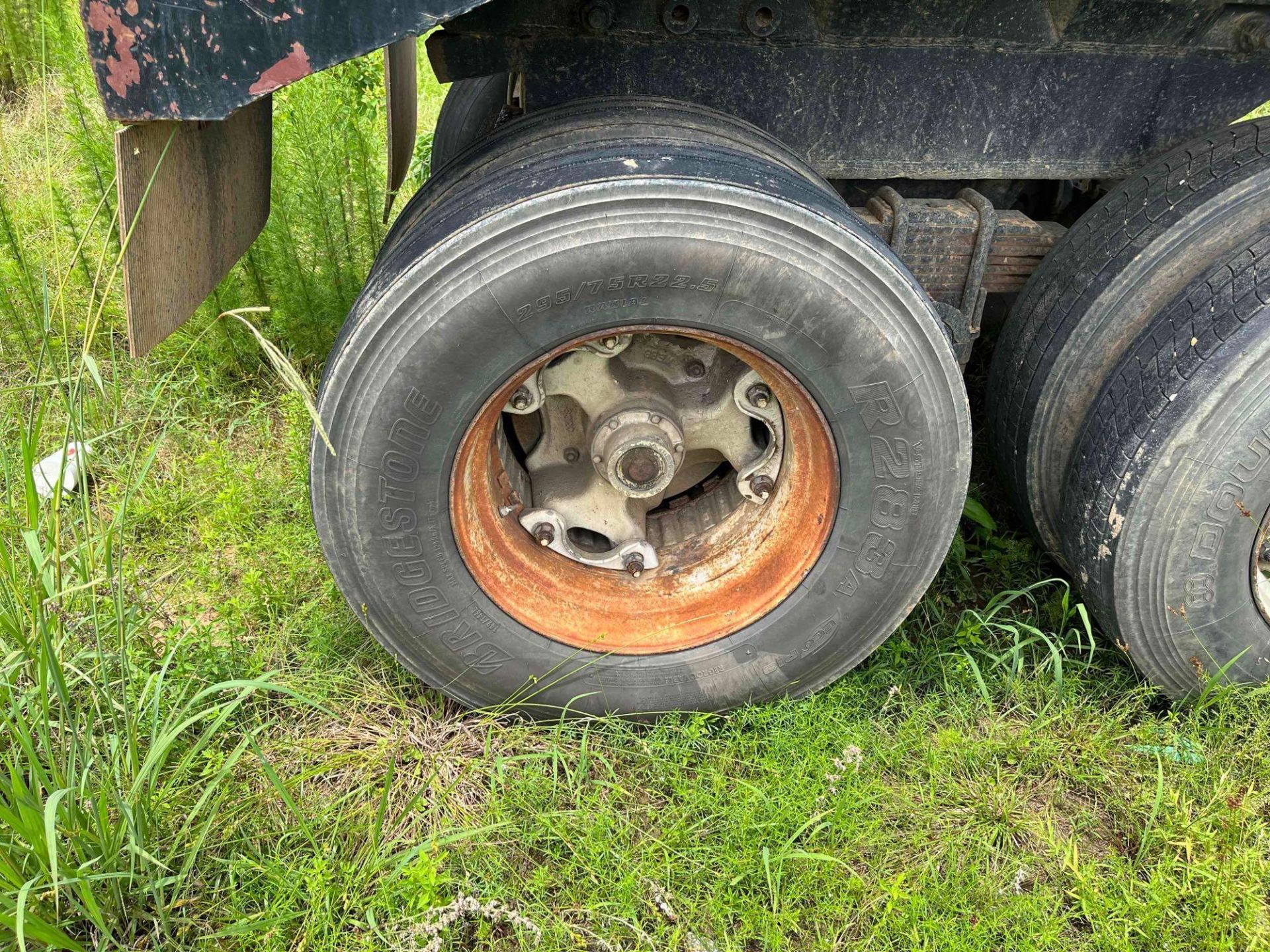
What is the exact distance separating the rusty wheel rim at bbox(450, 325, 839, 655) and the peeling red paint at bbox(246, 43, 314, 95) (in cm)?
74

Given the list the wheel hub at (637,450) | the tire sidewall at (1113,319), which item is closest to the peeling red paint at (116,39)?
the wheel hub at (637,450)

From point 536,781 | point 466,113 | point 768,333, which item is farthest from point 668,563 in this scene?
point 466,113

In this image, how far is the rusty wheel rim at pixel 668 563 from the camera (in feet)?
7.14

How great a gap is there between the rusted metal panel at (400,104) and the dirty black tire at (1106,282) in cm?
181

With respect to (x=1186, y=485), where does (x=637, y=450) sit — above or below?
below

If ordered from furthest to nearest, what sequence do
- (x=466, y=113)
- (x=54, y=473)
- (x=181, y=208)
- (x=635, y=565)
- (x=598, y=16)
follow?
(x=466, y=113), (x=54, y=473), (x=635, y=565), (x=598, y=16), (x=181, y=208)

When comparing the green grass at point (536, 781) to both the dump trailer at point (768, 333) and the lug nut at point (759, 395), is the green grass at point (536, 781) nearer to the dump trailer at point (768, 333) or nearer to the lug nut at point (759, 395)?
the dump trailer at point (768, 333)

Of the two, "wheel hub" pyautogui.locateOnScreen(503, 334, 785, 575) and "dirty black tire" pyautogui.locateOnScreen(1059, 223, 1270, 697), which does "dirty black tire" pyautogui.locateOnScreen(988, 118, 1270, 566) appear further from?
"wheel hub" pyautogui.locateOnScreen(503, 334, 785, 575)

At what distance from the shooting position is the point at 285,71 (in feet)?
5.17

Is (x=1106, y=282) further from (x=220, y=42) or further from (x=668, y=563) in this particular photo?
(x=220, y=42)

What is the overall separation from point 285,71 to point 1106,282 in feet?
5.97

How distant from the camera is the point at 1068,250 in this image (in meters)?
2.42

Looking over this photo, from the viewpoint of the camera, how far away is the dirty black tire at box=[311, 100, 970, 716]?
1.84 m

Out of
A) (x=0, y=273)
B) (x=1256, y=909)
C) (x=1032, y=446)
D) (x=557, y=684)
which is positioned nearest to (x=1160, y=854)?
(x=1256, y=909)
